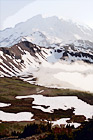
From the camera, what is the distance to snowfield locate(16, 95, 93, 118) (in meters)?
120

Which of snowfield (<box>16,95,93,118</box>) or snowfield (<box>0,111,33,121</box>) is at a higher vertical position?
snowfield (<box>16,95,93,118</box>)

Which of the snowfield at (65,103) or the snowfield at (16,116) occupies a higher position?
the snowfield at (65,103)

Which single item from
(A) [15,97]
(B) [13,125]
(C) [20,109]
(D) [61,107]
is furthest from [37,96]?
(B) [13,125]

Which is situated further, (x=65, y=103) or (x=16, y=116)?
(x=65, y=103)

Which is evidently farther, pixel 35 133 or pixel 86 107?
pixel 86 107

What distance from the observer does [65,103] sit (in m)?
131

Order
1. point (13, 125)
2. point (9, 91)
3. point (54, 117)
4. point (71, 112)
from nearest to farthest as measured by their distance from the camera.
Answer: point (13, 125)
point (54, 117)
point (71, 112)
point (9, 91)

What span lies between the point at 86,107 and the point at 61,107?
1329cm

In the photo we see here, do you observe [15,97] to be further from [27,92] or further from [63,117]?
[63,117]

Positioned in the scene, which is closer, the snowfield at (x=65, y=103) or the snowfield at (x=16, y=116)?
the snowfield at (x=16, y=116)

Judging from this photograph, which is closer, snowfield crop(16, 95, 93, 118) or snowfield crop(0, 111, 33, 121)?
snowfield crop(0, 111, 33, 121)

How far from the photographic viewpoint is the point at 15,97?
135875mm

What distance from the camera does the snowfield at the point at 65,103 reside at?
393 feet

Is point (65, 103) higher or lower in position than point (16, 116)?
higher
